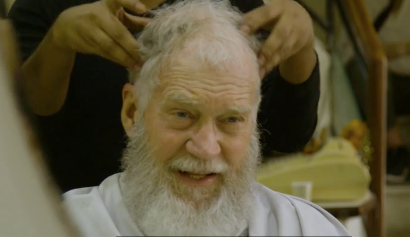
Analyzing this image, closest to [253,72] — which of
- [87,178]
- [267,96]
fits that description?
[267,96]

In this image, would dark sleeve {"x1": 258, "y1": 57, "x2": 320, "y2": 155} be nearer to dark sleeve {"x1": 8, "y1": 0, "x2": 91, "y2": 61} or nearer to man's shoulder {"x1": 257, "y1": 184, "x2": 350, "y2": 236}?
man's shoulder {"x1": 257, "y1": 184, "x2": 350, "y2": 236}

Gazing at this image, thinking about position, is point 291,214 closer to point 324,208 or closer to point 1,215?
point 324,208

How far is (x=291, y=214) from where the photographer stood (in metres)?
0.35

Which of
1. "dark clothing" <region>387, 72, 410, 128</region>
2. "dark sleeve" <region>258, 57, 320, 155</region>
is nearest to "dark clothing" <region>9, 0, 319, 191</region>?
"dark sleeve" <region>258, 57, 320, 155</region>

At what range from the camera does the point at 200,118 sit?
0.30 metres

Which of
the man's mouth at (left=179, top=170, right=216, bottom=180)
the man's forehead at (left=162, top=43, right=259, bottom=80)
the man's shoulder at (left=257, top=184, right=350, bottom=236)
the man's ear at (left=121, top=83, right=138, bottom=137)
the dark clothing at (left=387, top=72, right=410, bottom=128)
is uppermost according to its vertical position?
the man's forehead at (left=162, top=43, right=259, bottom=80)

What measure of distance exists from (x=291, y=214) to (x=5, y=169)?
0.21 metres

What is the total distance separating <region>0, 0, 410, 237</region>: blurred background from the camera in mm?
373

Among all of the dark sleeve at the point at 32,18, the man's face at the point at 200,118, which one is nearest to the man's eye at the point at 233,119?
the man's face at the point at 200,118

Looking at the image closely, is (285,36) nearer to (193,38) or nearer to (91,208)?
(193,38)

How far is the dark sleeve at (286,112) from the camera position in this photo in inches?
13.2

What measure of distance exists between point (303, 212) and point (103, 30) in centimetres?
18

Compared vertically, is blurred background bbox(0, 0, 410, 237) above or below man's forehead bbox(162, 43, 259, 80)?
below

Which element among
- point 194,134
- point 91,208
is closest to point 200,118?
point 194,134
